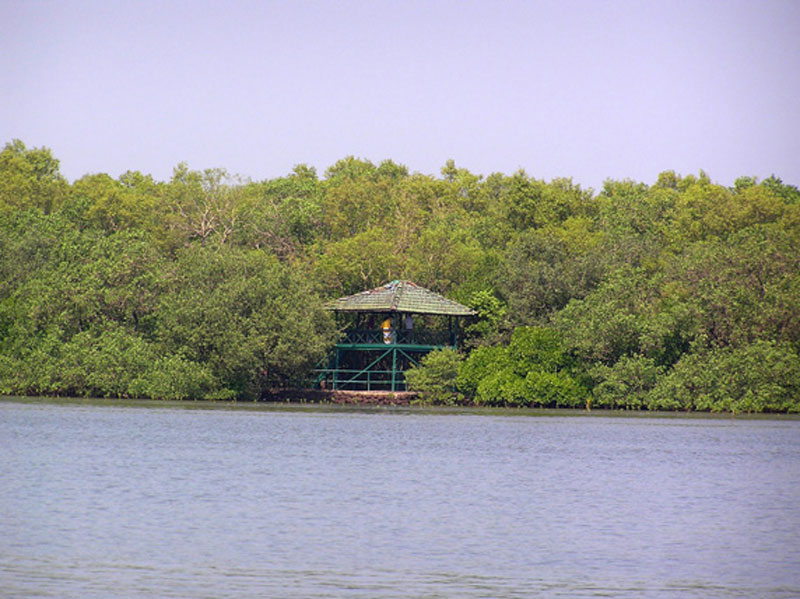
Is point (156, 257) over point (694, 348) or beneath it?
over

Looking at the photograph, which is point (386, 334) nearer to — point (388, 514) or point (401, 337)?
point (401, 337)

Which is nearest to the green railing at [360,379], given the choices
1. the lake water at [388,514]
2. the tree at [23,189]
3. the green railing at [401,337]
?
the green railing at [401,337]

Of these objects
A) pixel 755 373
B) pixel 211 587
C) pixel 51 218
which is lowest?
pixel 211 587

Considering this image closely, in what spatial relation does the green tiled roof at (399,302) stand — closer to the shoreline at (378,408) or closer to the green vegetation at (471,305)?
the green vegetation at (471,305)

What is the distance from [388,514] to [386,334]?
1468 inches

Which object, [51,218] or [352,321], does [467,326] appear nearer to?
[352,321]

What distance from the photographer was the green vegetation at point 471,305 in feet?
185

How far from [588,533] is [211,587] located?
7582 mm

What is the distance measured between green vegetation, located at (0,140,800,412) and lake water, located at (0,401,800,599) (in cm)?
1410

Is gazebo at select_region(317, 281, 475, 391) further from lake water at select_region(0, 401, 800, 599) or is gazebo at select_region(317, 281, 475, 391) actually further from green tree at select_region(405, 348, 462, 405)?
lake water at select_region(0, 401, 800, 599)

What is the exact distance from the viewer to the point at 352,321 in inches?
2520

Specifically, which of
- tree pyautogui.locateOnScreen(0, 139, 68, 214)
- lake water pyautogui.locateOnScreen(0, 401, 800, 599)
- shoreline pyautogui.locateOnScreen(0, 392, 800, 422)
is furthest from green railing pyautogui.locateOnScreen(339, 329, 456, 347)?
tree pyautogui.locateOnScreen(0, 139, 68, 214)

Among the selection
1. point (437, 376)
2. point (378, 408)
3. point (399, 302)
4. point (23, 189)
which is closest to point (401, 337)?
point (399, 302)

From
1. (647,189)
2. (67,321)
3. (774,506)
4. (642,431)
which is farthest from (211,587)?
(647,189)
